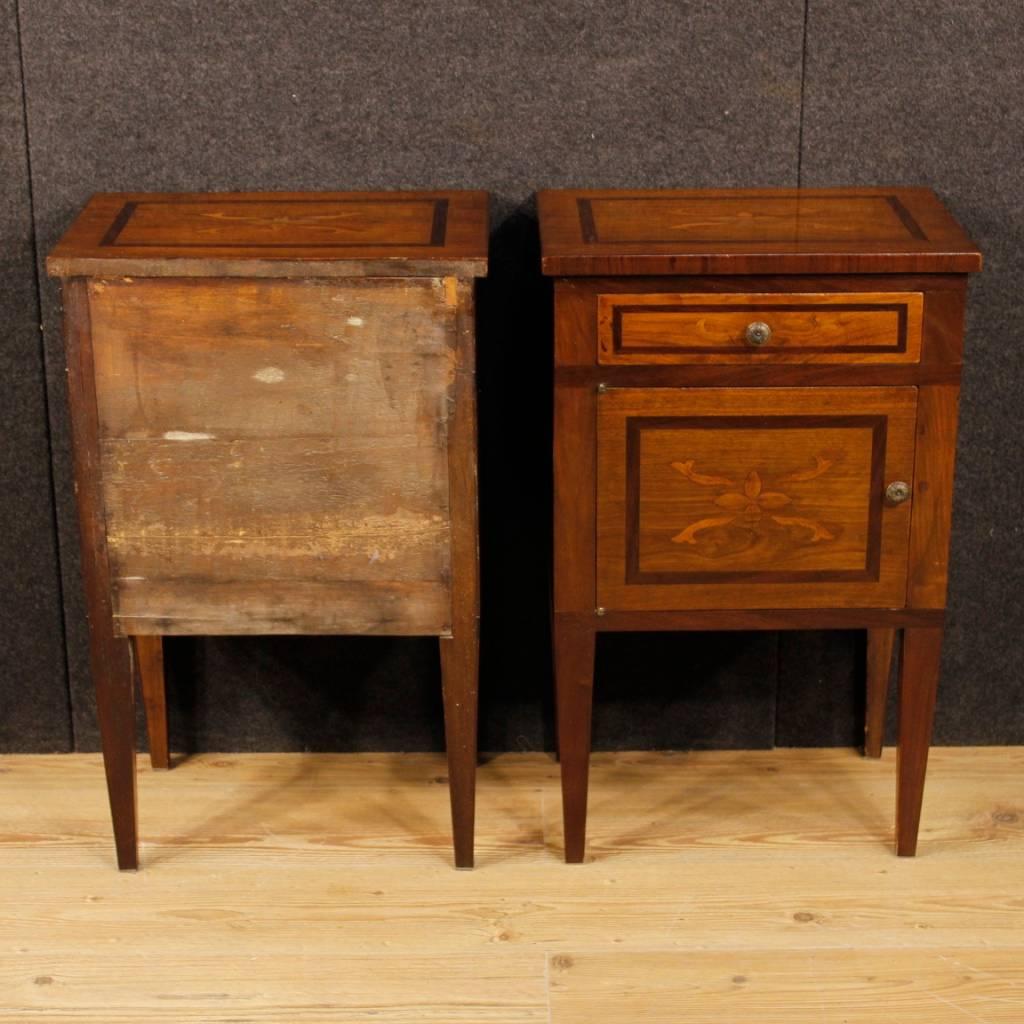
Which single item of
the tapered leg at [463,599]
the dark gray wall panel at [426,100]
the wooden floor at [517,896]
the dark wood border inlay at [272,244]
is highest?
the dark gray wall panel at [426,100]

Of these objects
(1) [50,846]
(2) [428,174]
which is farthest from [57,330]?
(1) [50,846]

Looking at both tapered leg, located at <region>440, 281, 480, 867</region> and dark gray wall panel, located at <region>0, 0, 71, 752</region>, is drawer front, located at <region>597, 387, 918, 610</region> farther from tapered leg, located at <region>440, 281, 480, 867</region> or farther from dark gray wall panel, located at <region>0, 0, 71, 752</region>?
dark gray wall panel, located at <region>0, 0, 71, 752</region>

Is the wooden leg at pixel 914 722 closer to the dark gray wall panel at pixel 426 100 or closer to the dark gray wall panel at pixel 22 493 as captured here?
the dark gray wall panel at pixel 426 100

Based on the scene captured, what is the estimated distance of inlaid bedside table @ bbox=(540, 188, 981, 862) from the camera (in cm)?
182

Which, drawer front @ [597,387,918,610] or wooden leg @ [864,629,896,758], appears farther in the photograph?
wooden leg @ [864,629,896,758]

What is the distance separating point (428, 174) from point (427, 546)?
0.48 m

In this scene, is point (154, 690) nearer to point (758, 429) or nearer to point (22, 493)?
point (22, 493)

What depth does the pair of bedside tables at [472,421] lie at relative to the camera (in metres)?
1.82

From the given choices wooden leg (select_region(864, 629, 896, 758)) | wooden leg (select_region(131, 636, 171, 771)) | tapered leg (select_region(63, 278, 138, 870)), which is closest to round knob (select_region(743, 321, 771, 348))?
wooden leg (select_region(864, 629, 896, 758))

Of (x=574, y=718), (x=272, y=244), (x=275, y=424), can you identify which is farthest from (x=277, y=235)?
(x=574, y=718)

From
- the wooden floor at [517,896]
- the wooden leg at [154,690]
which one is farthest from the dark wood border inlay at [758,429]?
the wooden leg at [154,690]

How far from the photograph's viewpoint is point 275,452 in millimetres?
1864

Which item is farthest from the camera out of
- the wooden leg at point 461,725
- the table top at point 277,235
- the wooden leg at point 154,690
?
the wooden leg at point 154,690

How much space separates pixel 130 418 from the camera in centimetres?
185
